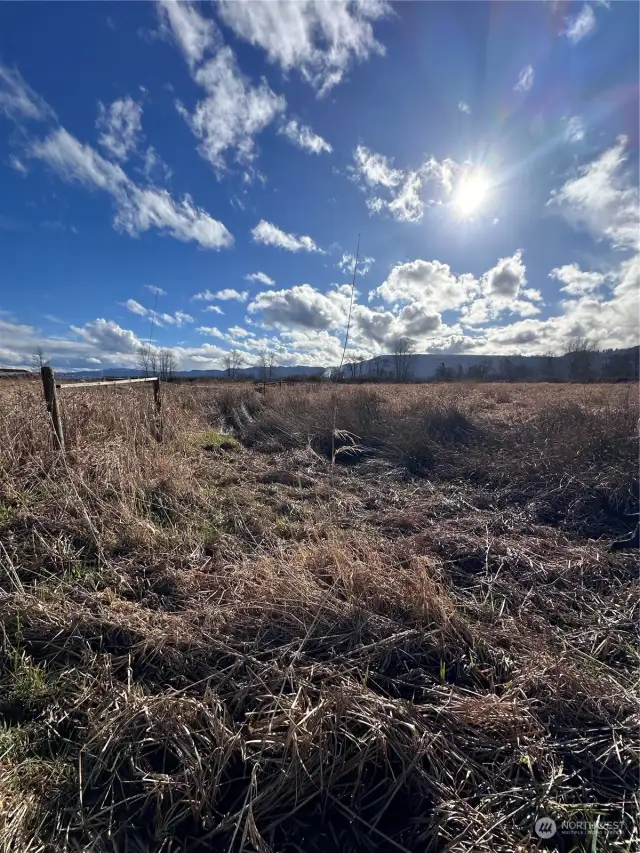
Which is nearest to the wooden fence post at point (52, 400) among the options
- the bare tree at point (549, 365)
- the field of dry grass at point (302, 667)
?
the field of dry grass at point (302, 667)

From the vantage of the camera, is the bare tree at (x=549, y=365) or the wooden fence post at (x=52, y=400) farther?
the bare tree at (x=549, y=365)

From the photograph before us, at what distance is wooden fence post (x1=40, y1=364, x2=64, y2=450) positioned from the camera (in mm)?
4051

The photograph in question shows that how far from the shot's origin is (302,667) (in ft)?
6.04

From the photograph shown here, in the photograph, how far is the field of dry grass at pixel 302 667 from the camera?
1.34 m

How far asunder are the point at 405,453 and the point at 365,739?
5.31 meters

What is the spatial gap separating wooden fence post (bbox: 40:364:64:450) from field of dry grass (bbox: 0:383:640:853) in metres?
0.19

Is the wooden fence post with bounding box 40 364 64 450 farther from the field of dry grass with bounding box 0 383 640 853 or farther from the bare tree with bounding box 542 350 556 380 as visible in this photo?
the bare tree with bounding box 542 350 556 380

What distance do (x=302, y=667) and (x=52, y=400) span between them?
4.09 meters

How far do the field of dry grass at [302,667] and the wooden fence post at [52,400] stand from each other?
0.62ft

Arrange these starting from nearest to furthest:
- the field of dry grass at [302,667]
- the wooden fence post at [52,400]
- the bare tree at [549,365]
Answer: the field of dry grass at [302,667], the wooden fence post at [52,400], the bare tree at [549,365]

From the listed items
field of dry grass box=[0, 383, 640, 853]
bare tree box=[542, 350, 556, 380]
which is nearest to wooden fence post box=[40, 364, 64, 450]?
field of dry grass box=[0, 383, 640, 853]

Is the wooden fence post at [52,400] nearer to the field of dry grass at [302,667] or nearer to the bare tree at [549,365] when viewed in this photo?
the field of dry grass at [302,667]

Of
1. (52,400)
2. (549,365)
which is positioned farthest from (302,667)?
(549,365)

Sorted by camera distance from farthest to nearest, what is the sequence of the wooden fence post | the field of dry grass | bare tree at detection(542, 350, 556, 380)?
bare tree at detection(542, 350, 556, 380)
the wooden fence post
the field of dry grass
